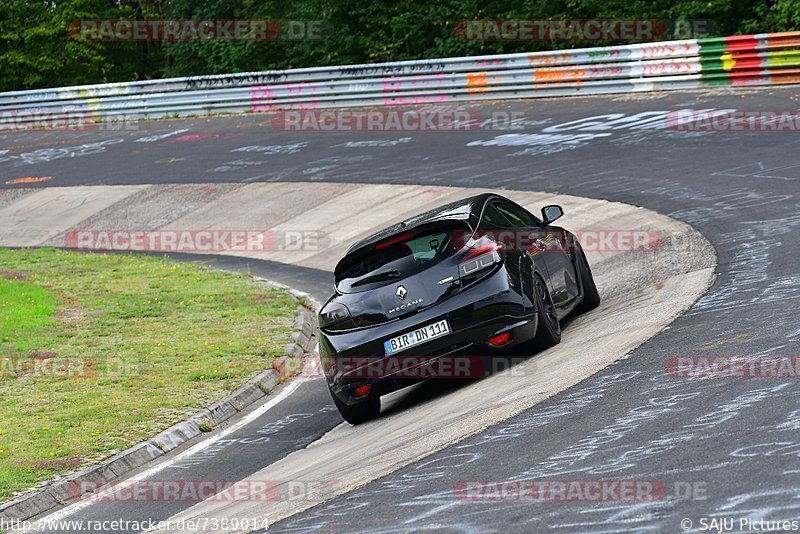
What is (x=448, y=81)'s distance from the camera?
30.8 meters

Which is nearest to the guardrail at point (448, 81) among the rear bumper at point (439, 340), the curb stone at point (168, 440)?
the curb stone at point (168, 440)

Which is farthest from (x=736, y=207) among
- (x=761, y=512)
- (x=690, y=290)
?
(x=761, y=512)

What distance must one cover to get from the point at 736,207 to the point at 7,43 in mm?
38606

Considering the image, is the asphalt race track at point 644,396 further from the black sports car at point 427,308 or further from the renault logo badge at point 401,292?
the renault logo badge at point 401,292

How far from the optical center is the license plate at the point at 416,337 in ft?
30.3

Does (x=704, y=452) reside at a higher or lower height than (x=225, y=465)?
higher

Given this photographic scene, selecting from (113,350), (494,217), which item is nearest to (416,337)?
(494,217)

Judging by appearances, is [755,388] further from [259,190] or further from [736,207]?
[259,190]

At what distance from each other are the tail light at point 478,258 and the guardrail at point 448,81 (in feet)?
57.0

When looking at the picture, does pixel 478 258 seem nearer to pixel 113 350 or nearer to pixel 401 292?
pixel 401 292

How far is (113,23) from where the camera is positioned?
47094 mm

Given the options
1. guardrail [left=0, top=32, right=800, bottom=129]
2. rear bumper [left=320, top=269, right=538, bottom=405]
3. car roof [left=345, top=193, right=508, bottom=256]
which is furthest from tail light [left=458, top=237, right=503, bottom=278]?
guardrail [left=0, top=32, right=800, bottom=129]

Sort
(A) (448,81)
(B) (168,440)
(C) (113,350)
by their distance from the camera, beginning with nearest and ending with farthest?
(B) (168,440), (C) (113,350), (A) (448,81)

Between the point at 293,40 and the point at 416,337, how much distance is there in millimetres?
33467
